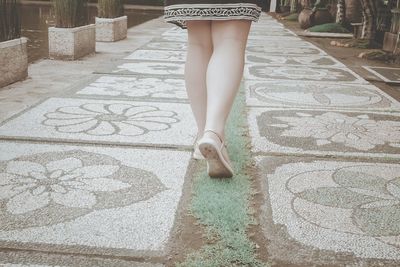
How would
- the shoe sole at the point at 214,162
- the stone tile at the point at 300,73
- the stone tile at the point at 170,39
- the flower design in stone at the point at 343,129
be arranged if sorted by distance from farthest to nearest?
1. the stone tile at the point at 170,39
2. the stone tile at the point at 300,73
3. the flower design in stone at the point at 343,129
4. the shoe sole at the point at 214,162

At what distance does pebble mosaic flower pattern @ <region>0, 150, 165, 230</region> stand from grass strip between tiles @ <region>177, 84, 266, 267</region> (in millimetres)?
154

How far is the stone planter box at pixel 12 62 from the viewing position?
289 centimetres

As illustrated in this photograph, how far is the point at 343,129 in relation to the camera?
215 cm

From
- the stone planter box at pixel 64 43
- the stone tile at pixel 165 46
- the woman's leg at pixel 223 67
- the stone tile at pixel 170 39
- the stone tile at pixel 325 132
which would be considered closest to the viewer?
the woman's leg at pixel 223 67

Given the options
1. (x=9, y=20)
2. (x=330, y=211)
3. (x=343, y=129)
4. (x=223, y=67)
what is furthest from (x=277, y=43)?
(x=330, y=211)

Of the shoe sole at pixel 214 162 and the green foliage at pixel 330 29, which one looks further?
the green foliage at pixel 330 29

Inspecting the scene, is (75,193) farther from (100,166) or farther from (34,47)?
(34,47)

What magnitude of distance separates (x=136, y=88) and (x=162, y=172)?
4.85 feet

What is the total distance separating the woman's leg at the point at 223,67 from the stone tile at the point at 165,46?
12.3 ft

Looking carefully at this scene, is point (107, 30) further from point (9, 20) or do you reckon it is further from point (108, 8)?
point (9, 20)

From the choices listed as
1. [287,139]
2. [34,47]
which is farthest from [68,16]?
[287,139]

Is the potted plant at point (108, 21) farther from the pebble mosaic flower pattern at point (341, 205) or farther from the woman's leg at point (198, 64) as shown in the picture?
the pebble mosaic flower pattern at point (341, 205)

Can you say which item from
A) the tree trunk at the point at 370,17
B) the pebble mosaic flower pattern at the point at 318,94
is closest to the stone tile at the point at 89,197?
the pebble mosaic flower pattern at the point at 318,94

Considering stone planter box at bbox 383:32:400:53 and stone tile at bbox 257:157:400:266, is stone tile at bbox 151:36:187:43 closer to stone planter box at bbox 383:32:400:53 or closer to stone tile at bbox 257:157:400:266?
stone planter box at bbox 383:32:400:53
